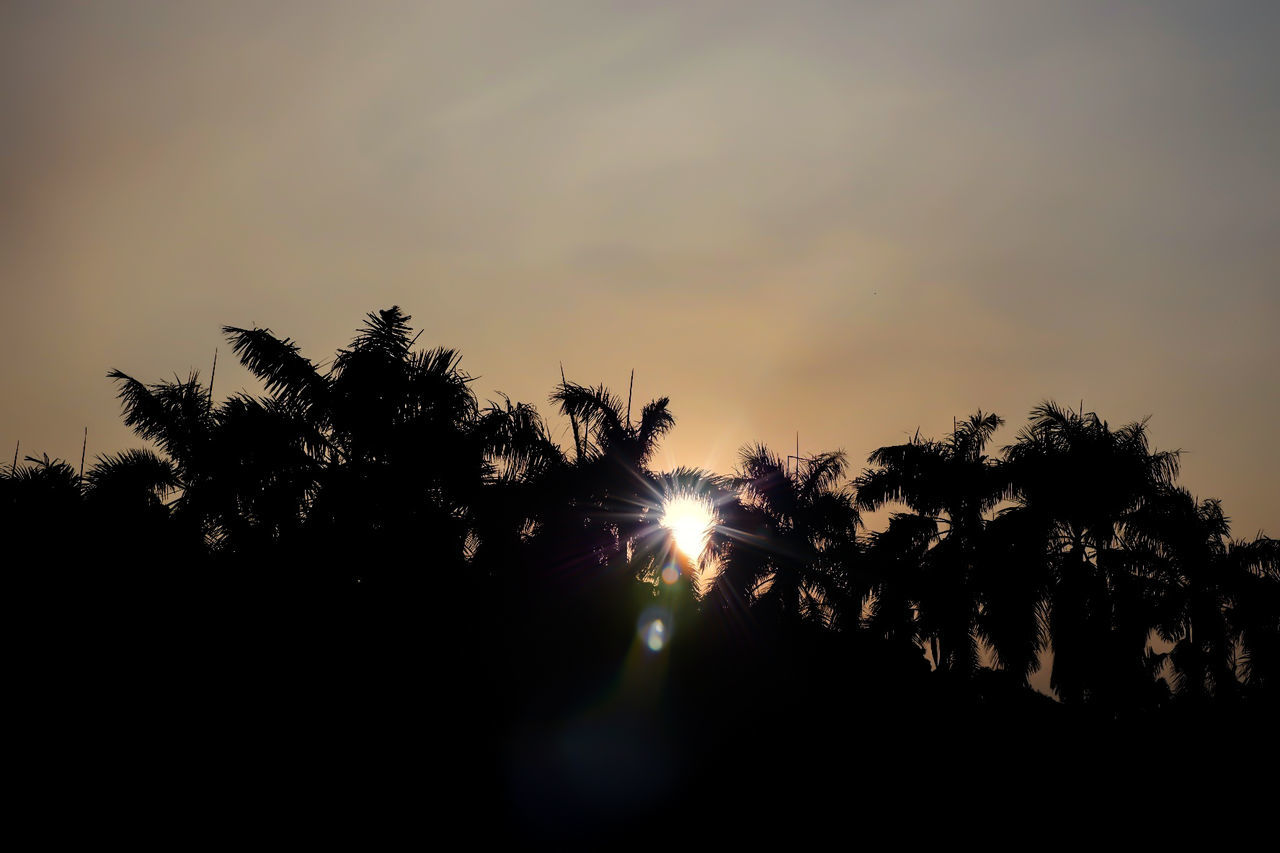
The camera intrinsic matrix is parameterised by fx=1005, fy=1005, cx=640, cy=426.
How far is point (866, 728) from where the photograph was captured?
1866 cm

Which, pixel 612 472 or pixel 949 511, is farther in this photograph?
pixel 949 511

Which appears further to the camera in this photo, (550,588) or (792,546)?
(792,546)

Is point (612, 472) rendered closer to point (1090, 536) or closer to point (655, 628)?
point (655, 628)

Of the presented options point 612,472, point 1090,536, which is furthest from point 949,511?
point 612,472

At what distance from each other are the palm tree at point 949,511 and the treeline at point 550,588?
13 centimetres

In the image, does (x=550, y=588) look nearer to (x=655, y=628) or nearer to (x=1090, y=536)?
(x=655, y=628)

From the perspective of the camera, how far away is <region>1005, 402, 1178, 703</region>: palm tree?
24.2 meters

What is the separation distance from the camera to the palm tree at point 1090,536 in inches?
951

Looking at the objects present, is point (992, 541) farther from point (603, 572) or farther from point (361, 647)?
point (361, 647)

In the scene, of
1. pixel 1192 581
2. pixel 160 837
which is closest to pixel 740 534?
pixel 1192 581

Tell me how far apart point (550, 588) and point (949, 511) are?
15727 millimetres

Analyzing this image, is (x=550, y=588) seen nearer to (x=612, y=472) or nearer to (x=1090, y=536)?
(x=612, y=472)

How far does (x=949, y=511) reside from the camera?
3033 cm

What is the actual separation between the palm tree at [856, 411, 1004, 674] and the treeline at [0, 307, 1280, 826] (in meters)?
0.13
